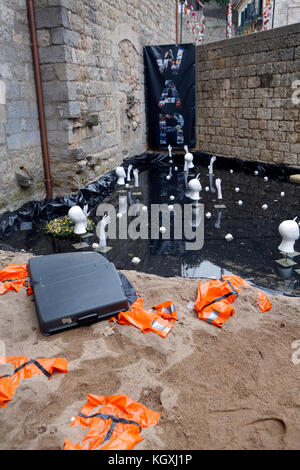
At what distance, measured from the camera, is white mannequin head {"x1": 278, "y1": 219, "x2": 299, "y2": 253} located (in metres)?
3.93

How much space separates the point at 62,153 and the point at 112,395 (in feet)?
16.0

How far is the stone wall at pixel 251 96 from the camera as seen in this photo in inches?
308

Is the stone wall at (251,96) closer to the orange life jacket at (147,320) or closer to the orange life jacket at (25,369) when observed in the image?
the orange life jacket at (147,320)

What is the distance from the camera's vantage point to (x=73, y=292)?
2.69m

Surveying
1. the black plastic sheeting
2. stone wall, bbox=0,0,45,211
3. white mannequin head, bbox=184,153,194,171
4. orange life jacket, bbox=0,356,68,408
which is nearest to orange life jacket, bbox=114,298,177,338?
orange life jacket, bbox=0,356,68,408

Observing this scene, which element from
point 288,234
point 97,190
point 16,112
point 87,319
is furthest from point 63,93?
point 87,319

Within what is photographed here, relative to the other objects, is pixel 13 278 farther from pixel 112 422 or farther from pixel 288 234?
pixel 288 234

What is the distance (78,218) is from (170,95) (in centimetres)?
728

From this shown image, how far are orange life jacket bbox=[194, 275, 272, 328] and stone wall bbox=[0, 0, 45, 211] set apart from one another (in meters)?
3.47

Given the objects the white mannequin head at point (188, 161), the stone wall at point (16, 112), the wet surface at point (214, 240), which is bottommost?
the wet surface at point (214, 240)

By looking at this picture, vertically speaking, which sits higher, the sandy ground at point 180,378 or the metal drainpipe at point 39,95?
the metal drainpipe at point 39,95

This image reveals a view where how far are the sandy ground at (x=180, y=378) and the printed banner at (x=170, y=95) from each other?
8.64 m

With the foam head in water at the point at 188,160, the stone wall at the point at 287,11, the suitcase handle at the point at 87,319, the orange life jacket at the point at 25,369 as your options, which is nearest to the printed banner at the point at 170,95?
the foam head in water at the point at 188,160
